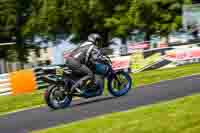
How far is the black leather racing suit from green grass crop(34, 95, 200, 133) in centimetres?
290

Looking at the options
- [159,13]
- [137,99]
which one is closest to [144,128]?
[137,99]

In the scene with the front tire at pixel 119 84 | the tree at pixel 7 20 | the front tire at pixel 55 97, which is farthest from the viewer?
the tree at pixel 7 20

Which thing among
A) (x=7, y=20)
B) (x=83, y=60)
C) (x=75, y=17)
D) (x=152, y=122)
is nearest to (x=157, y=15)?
(x=75, y=17)

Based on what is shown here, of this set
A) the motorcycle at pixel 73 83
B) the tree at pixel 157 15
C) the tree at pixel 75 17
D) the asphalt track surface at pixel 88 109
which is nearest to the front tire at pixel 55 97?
the motorcycle at pixel 73 83

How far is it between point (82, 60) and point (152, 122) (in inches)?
173

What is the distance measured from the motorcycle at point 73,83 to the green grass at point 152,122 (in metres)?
2.76

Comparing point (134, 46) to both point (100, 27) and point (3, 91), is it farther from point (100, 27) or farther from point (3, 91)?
point (100, 27)

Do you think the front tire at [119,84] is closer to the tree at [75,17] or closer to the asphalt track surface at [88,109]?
the asphalt track surface at [88,109]

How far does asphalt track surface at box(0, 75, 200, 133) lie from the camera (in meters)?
10.0

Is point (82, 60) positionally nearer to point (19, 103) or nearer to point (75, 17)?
point (19, 103)

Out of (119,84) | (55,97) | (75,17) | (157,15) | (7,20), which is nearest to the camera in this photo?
(55,97)

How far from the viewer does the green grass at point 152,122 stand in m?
7.38

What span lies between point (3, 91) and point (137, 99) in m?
8.31

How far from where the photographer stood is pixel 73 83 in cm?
1200
